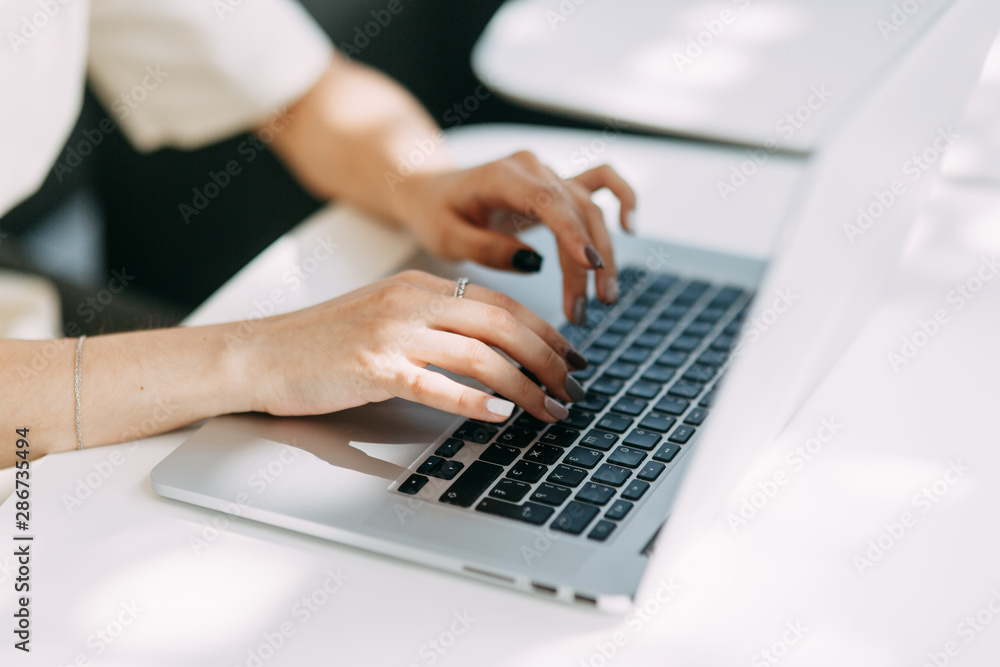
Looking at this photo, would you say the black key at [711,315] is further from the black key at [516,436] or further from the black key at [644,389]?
the black key at [516,436]

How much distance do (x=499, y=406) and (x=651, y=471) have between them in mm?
102

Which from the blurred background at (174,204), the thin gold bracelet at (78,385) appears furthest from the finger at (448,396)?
the blurred background at (174,204)

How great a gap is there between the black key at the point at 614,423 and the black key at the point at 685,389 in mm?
53

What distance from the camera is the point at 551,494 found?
0.54m

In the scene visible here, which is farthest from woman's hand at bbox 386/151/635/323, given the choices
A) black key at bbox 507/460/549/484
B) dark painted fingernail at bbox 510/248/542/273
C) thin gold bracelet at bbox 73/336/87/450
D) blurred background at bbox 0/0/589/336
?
blurred background at bbox 0/0/589/336

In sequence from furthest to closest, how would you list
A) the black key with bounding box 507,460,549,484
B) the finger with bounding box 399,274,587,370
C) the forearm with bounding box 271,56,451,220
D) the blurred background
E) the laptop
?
1. the blurred background
2. the forearm with bounding box 271,56,451,220
3. the finger with bounding box 399,274,587,370
4. the black key with bounding box 507,460,549,484
5. the laptop

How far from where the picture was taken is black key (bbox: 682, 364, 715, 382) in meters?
0.67

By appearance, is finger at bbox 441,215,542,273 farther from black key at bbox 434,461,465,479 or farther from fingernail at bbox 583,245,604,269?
black key at bbox 434,461,465,479

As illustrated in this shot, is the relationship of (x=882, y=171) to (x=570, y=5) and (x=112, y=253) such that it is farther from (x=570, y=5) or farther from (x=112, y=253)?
(x=112, y=253)

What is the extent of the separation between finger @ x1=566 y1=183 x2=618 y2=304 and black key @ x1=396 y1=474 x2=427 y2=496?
263 millimetres

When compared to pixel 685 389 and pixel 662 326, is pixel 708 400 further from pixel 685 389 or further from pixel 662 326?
pixel 662 326

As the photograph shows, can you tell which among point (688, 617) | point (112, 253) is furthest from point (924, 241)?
point (112, 253)

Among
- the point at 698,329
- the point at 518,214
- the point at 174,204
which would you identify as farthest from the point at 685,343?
the point at 174,204

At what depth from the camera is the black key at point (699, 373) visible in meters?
0.67
